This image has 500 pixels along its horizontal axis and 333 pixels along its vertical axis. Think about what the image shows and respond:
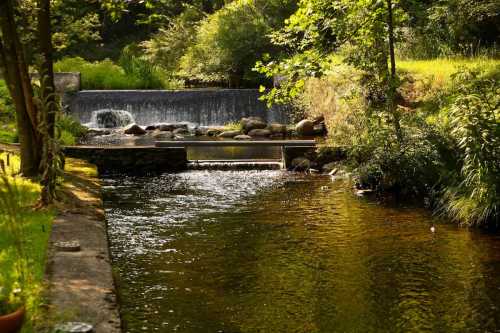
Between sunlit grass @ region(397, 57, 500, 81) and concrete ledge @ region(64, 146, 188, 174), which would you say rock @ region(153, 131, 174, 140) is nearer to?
concrete ledge @ region(64, 146, 188, 174)

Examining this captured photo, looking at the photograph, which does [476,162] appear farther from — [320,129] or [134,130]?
[134,130]

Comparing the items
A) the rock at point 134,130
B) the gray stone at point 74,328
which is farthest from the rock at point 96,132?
the gray stone at point 74,328

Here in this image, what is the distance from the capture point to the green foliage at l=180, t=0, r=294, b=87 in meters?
29.1

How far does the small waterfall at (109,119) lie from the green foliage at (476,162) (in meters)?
15.4

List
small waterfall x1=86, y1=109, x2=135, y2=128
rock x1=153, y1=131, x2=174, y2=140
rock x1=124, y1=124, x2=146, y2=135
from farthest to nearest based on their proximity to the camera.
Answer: small waterfall x1=86, y1=109, x2=135, y2=128, rock x1=124, y1=124, x2=146, y2=135, rock x1=153, y1=131, x2=174, y2=140

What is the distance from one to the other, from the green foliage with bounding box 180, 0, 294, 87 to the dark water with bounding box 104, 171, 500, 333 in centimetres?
1669

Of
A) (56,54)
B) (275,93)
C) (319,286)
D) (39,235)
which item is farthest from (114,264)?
(56,54)

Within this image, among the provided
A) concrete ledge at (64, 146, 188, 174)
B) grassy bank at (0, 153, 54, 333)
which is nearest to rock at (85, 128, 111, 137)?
concrete ledge at (64, 146, 188, 174)

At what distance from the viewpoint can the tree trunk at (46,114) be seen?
935cm

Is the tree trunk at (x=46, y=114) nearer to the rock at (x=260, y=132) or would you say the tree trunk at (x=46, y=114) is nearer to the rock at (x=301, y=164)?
the rock at (x=301, y=164)

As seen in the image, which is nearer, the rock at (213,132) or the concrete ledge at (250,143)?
the concrete ledge at (250,143)

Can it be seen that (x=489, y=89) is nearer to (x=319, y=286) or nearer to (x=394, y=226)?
(x=394, y=226)

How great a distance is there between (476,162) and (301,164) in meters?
6.26

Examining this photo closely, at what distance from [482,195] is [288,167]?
6725 millimetres
